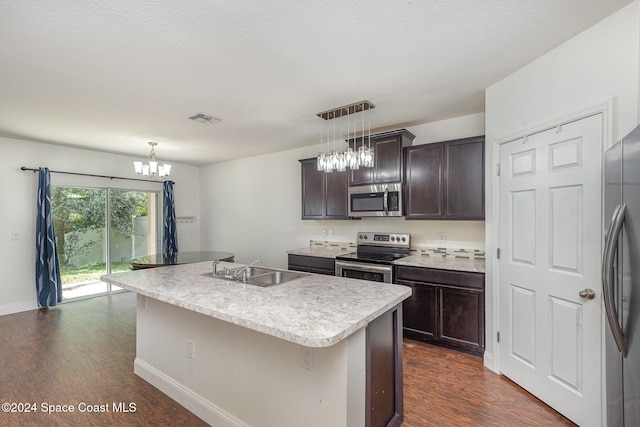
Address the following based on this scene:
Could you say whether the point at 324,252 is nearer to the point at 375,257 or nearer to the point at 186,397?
the point at 375,257

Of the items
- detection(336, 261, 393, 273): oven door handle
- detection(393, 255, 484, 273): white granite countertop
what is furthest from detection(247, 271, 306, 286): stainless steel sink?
detection(393, 255, 484, 273): white granite countertop

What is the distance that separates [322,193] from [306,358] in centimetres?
290

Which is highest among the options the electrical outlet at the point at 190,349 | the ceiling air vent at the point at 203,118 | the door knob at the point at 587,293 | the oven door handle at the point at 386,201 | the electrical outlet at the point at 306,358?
the ceiling air vent at the point at 203,118

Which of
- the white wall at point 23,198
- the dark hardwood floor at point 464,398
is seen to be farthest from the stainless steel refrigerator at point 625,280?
the white wall at point 23,198

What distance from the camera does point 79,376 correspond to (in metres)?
2.55

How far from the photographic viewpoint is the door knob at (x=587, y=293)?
1793mm

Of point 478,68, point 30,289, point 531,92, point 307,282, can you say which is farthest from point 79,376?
point 531,92

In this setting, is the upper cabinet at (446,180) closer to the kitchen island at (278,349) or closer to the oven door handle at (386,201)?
the oven door handle at (386,201)

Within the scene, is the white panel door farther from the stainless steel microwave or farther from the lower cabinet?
the stainless steel microwave

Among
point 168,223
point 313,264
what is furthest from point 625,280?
point 168,223

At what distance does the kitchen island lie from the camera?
142 centimetres

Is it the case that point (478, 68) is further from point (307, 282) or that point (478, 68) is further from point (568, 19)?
point (307, 282)

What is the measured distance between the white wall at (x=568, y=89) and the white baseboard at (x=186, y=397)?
88.0 inches

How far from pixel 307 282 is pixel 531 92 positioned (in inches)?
86.5
